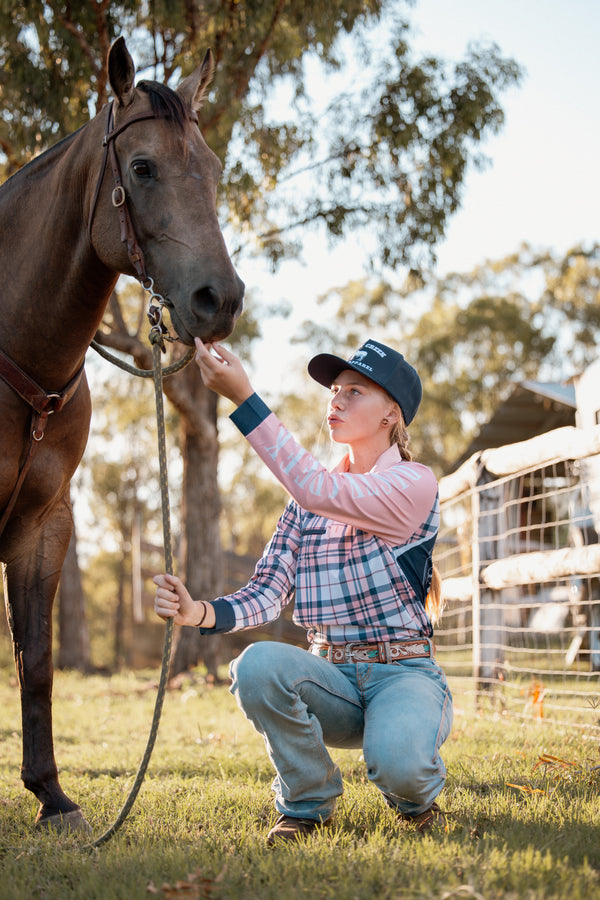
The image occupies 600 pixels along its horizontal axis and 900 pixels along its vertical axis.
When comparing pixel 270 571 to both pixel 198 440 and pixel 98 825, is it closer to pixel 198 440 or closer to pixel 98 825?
pixel 98 825

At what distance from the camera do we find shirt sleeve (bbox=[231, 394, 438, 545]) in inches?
92.7

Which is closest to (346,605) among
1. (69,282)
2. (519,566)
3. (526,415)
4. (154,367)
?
(154,367)

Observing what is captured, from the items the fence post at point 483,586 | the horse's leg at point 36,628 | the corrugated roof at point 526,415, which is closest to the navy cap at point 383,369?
the horse's leg at point 36,628

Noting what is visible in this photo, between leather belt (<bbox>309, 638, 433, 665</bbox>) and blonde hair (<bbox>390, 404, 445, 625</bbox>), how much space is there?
238 mm

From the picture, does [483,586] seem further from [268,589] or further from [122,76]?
[122,76]

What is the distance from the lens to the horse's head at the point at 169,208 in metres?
2.34

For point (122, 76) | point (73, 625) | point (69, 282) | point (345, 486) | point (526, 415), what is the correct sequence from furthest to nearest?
point (526, 415) → point (73, 625) → point (69, 282) → point (122, 76) → point (345, 486)

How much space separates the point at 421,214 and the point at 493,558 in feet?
16.6

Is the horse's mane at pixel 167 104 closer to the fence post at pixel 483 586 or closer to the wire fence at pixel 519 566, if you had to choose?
the wire fence at pixel 519 566

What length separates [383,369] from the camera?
2752 mm

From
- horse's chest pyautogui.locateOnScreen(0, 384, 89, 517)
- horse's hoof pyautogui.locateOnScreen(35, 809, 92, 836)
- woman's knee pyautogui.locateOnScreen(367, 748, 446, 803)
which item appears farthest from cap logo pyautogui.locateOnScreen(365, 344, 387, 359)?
horse's hoof pyautogui.locateOnScreen(35, 809, 92, 836)

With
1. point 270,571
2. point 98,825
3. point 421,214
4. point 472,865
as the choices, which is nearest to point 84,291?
point 270,571

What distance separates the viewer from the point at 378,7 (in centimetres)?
913

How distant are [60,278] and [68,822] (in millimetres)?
1887
